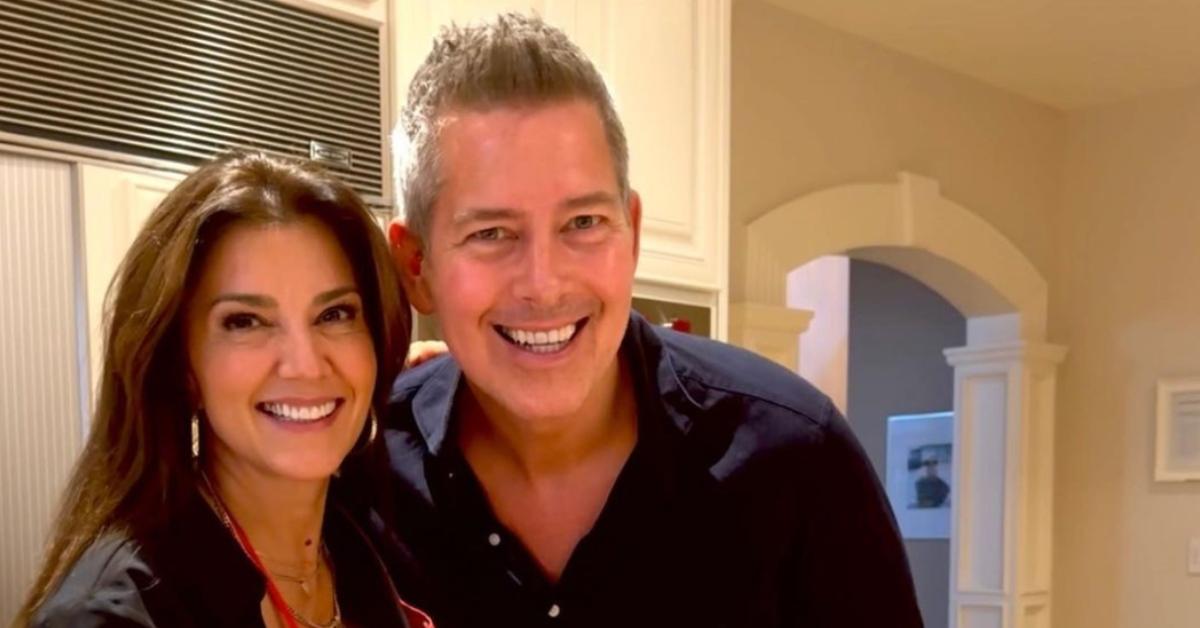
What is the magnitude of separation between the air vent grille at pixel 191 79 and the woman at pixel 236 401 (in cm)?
54

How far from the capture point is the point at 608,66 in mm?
2271

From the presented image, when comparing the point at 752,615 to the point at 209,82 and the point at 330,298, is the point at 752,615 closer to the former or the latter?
the point at 330,298

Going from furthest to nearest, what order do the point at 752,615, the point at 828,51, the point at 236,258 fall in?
the point at 828,51 < the point at 752,615 < the point at 236,258

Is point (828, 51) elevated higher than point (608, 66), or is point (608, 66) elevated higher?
point (828, 51)

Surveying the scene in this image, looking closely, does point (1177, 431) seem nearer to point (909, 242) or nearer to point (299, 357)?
point (909, 242)

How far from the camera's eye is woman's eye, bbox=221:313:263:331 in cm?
102

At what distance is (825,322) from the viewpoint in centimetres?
453

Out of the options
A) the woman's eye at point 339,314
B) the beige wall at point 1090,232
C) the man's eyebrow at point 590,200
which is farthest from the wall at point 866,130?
the woman's eye at point 339,314

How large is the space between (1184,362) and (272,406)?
3609 mm

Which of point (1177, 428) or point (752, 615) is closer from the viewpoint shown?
point (752, 615)

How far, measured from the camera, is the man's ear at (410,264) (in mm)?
→ 1213

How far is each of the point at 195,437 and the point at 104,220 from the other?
592 millimetres

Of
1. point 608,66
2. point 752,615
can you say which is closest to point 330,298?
point 752,615

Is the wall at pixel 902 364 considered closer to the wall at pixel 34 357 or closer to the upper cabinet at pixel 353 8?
the upper cabinet at pixel 353 8
